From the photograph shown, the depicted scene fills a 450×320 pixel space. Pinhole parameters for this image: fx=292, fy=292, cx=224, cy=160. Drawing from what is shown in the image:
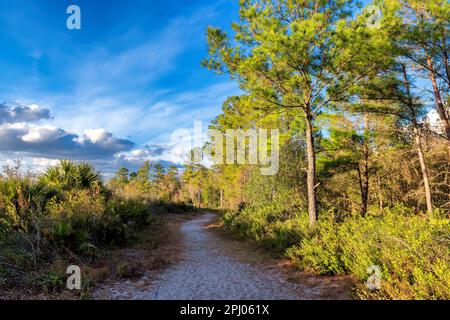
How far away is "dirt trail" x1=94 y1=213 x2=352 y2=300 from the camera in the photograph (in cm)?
538

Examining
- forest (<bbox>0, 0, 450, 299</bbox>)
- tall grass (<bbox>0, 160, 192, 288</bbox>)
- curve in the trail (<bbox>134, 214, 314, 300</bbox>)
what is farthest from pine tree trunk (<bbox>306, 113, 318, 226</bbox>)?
tall grass (<bbox>0, 160, 192, 288</bbox>)

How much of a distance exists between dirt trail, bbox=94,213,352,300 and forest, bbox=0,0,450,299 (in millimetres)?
834

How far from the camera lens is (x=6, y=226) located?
728cm

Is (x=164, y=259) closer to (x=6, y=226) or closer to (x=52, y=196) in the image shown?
(x=6, y=226)

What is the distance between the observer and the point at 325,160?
1353 centimetres

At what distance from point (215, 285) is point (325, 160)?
9281 mm

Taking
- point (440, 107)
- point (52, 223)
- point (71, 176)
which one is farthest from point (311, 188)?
point (71, 176)

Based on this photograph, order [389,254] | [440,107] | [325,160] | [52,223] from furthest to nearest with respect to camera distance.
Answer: [325,160] → [440,107] → [52,223] → [389,254]

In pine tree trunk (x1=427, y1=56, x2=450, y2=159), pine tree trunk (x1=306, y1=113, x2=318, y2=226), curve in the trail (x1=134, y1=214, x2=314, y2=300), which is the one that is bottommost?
curve in the trail (x1=134, y1=214, x2=314, y2=300)

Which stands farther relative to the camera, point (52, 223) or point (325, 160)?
point (325, 160)

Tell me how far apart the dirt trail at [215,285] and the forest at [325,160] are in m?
0.83

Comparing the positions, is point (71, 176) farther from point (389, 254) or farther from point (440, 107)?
point (440, 107)

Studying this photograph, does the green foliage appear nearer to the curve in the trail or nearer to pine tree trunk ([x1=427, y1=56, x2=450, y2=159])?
the curve in the trail
